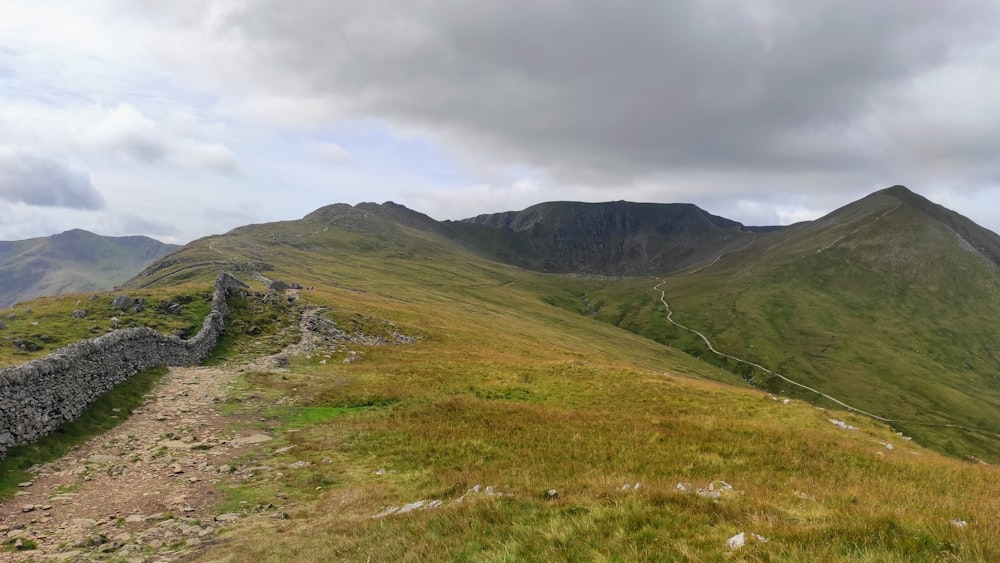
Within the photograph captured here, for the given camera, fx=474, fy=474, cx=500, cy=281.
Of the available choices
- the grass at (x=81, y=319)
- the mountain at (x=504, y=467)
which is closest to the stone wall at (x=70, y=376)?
the mountain at (x=504, y=467)

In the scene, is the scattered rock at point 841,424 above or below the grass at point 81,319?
below

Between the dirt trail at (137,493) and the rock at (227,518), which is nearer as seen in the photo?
the dirt trail at (137,493)

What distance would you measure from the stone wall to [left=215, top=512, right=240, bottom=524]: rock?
383 inches

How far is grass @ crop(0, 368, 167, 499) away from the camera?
16.0m

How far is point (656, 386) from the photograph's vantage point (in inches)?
1326

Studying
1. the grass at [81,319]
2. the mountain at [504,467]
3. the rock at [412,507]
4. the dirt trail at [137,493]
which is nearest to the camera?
the mountain at [504,467]

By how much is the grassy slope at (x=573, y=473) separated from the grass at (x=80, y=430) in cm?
529

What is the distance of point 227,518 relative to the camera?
13609 millimetres

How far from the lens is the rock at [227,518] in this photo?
13456 millimetres

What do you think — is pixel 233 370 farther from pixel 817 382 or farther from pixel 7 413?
pixel 817 382

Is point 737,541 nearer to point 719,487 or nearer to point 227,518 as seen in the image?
point 719,487

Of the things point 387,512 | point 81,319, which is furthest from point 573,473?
point 81,319

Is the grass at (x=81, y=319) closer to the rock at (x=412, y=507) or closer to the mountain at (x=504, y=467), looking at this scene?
the mountain at (x=504, y=467)

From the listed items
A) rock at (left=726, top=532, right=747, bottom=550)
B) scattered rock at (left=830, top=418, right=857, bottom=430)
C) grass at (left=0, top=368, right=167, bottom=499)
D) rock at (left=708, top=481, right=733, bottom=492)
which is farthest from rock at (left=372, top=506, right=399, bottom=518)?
scattered rock at (left=830, top=418, right=857, bottom=430)
